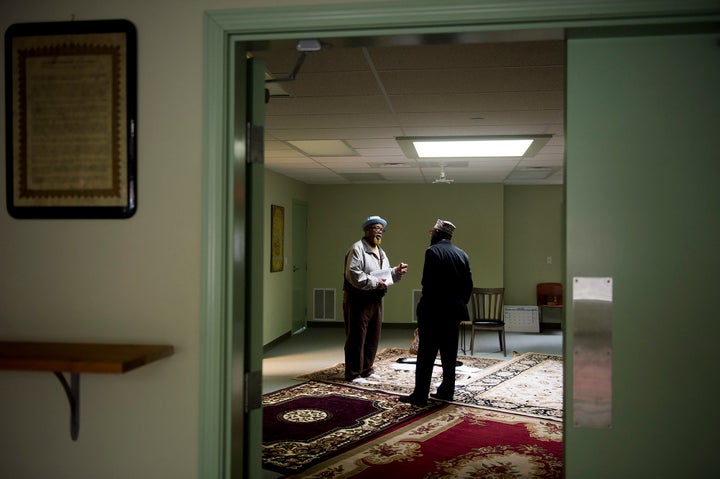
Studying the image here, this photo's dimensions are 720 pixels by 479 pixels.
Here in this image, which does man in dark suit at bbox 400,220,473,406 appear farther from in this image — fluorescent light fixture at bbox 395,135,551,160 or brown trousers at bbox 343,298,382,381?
fluorescent light fixture at bbox 395,135,551,160

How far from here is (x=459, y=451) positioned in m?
4.01

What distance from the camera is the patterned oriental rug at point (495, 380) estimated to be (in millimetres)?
5246

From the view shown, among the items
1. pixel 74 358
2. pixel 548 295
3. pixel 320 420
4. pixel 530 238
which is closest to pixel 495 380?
pixel 320 420

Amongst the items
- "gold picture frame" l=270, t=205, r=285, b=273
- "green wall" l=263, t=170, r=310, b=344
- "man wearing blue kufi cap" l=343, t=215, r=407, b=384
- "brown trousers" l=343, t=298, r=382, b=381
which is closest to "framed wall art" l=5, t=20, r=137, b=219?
"man wearing blue kufi cap" l=343, t=215, r=407, b=384

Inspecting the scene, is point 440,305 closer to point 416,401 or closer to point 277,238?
point 416,401

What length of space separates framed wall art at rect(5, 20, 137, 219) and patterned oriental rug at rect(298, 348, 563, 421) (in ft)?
13.0

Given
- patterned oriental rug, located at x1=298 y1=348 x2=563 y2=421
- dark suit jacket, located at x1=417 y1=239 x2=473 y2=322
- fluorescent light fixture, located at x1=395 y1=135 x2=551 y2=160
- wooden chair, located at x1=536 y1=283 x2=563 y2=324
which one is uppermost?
fluorescent light fixture, located at x1=395 y1=135 x2=551 y2=160

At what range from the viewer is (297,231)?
32.0 feet

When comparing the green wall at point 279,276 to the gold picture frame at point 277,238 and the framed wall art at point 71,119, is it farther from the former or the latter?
the framed wall art at point 71,119

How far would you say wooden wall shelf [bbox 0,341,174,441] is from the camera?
5.31 ft

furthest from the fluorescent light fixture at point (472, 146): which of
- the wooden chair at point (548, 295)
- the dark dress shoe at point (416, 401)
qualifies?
the wooden chair at point (548, 295)

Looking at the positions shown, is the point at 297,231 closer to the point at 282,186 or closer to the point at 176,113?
the point at 282,186

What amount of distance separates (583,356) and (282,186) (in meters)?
7.35

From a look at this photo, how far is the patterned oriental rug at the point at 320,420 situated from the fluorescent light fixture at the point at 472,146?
2440mm
